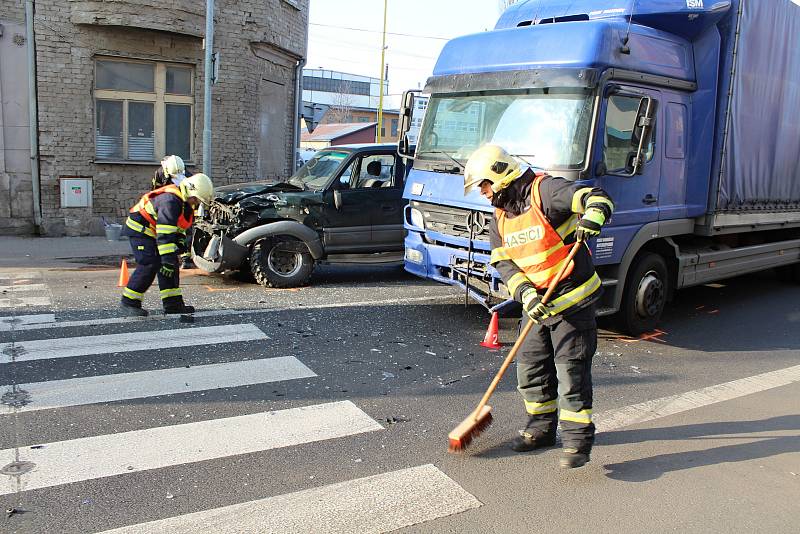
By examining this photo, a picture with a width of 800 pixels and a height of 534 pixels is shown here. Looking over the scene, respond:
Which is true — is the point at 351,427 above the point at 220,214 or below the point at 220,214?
below

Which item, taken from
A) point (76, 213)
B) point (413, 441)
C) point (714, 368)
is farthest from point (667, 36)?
point (76, 213)

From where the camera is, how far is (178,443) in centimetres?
428

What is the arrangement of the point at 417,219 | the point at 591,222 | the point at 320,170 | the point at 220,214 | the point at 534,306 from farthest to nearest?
the point at 320,170
the point at 220,214
the point at 417,219
the point at 534,306
the point at 591,222

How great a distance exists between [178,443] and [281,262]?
199 inches

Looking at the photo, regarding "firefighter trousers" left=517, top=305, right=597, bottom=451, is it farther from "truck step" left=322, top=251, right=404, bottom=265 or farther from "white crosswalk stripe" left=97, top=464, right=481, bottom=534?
"truck step" left=322, top=251, right=404, bottom=265

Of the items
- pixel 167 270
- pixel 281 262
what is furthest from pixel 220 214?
pixel 167 270

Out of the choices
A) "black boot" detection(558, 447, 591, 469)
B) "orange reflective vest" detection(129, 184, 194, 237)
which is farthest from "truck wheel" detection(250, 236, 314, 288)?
"black boot" detection(558, 447, 591, 469)

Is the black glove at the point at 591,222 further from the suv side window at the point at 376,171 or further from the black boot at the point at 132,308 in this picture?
the suv side window at the point at 376,171

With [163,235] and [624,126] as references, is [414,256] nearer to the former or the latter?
[624,126]

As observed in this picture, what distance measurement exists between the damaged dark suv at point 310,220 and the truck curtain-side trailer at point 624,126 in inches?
66.6

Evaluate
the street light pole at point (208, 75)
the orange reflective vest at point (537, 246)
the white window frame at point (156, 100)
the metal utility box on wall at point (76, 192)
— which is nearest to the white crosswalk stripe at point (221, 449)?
the orange reflective vest at point (537, 246)

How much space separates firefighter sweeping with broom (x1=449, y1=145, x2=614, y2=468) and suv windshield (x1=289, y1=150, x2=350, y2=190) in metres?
5.48

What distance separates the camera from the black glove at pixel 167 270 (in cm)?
716

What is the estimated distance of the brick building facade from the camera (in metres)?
12.7
